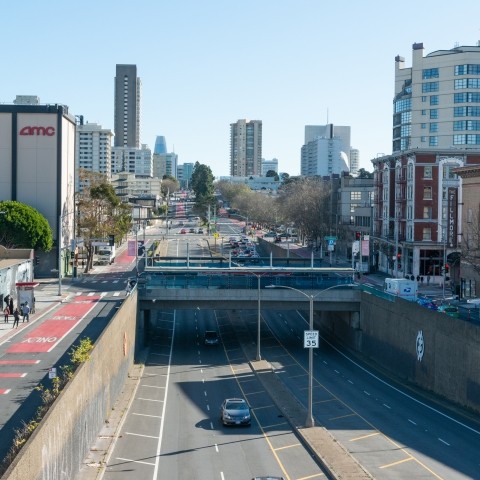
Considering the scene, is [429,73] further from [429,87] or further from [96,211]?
[96,211]

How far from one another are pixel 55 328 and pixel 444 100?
83.5 metres

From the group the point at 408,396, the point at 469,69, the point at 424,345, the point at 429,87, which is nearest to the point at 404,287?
the point at 424,345

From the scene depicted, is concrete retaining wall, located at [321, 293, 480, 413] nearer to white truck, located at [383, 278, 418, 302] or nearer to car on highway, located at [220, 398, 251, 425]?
white truck, located at [383, 278, 418, 302]

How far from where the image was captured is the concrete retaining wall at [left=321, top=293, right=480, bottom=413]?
4769 cm

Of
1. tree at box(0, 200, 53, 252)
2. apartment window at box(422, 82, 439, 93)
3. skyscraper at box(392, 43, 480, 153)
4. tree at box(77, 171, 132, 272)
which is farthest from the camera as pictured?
apartment window at box(422, 82, 439, 93)

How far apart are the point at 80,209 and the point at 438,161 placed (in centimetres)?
5010

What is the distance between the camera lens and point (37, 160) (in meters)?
99.2

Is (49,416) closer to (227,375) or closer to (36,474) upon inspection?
(36,474)

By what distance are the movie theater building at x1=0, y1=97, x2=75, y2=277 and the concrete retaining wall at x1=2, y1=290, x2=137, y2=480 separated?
50.4 meters

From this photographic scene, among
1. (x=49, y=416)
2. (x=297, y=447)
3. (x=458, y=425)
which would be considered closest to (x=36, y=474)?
(x=49, y=416)

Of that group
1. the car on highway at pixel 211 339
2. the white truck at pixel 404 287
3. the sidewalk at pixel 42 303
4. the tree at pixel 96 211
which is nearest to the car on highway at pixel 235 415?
the sidewalk at pixel 42 303

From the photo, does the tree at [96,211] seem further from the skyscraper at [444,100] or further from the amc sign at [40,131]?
the skyscraper at [444,100]

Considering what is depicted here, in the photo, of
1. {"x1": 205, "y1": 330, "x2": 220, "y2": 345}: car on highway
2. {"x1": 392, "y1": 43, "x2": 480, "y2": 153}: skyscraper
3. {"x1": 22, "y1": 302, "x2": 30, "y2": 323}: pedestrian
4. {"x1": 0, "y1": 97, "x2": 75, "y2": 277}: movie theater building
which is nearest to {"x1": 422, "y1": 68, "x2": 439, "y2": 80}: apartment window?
{"x1": 392, "y1": 43, "x2": 480, "y2": 153}: skyscraper

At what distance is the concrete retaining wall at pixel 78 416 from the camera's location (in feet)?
73.1
